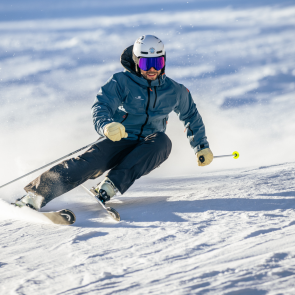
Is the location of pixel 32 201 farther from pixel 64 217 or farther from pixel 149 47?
pixel 149 47

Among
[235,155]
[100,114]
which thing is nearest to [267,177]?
[235,155]

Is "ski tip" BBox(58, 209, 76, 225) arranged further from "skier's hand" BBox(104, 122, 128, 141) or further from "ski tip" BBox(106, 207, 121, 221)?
"skier's hand" BBox(104, 122, 128, 141)

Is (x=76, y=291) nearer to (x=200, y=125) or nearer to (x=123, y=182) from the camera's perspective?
(x=123, y=182)

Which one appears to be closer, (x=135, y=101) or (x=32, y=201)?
(x=32, y=201)

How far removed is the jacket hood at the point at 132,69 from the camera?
2.92 m

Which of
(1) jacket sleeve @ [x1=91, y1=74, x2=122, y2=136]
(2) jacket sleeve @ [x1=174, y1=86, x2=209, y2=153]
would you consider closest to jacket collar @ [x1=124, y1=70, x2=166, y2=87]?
(1) jacket sleeve @ [x1=91, y1=74, x2=122, y2=136]

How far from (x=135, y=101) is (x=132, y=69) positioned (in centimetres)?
35

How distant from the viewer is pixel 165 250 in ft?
4.99

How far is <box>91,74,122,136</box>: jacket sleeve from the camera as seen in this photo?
2.80 metres

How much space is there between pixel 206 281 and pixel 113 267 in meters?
0.43

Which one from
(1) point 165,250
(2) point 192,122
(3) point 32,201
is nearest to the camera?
(1) point 165,250

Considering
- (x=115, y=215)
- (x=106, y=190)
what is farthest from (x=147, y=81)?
(x=115, y=215)


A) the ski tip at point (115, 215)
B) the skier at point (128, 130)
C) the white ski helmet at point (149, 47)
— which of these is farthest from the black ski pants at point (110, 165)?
the white ski helmet at point (149, 47)

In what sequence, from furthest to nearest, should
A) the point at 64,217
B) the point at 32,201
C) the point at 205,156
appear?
1. the point at 205,156
2. the point at 32,201
3. the point at 64,217
